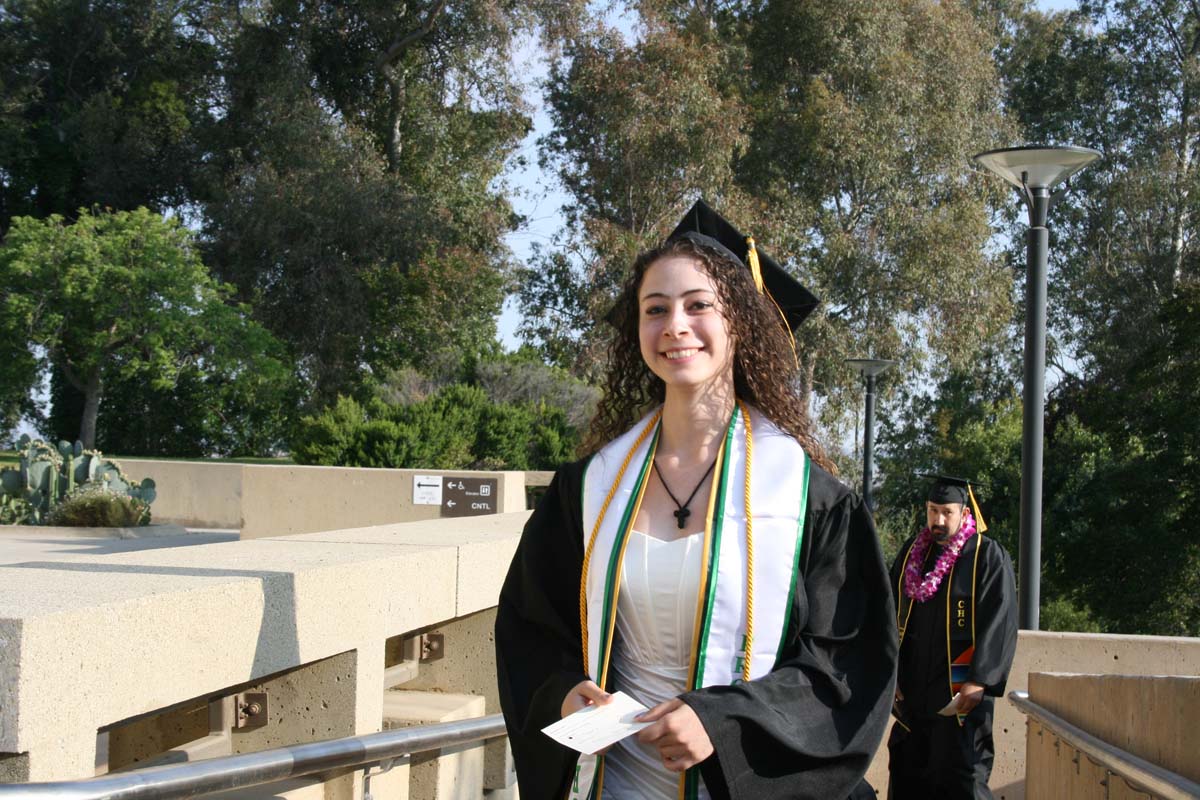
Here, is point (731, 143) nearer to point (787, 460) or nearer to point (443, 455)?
point (443, 455)

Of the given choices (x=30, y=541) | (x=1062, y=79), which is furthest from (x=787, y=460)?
(x=1062, y=79)

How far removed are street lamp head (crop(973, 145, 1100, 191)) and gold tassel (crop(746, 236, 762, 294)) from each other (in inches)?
281

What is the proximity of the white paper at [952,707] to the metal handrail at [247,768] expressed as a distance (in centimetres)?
381

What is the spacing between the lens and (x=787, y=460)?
277 cm

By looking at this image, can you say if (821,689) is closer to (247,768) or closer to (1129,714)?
(247,768)

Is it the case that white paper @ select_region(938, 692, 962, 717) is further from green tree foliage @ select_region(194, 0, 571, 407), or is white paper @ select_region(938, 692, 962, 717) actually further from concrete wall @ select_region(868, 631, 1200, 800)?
green tree foliage @ select_region(194, 0, 571, 407)

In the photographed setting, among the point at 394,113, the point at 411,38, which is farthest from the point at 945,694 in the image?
the point at 394,113

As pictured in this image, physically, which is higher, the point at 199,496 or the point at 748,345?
the point at 748,345

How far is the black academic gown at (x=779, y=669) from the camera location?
8.20ft

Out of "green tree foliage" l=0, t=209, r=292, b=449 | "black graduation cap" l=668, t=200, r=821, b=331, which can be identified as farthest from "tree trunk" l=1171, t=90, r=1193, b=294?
"black graduation cap" l=668, t=200, r=821, b=331

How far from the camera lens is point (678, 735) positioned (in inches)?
95.7

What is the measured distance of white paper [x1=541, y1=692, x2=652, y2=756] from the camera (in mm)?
2404

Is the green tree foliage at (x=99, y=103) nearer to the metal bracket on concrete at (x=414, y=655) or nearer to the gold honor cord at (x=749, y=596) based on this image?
the metal bracket on concrete at (x=414, y=655)

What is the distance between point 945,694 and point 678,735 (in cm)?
488
